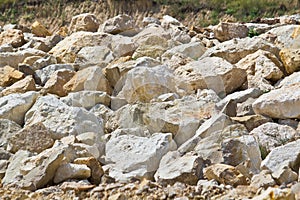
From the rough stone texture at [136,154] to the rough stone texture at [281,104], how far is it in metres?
0.95

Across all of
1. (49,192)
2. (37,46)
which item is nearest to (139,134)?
(49,192)

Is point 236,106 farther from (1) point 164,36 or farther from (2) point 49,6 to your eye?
(2) point 49,6

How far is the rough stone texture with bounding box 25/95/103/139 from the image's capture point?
17.2 feet

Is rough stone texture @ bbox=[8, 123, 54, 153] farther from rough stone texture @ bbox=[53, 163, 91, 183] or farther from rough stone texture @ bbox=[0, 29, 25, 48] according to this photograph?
rough stone texture @ bbox=[0, 29, 25, 48]

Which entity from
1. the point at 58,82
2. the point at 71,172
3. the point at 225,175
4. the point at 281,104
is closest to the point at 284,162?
the point at 225,175

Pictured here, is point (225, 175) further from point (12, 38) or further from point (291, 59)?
point (12, 38)

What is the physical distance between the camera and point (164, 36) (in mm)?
7809

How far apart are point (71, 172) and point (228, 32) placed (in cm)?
476

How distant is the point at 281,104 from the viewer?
520 centimetres

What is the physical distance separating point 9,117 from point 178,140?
69.4 inches

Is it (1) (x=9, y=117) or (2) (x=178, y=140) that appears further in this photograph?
(1) (x=9, y=117)

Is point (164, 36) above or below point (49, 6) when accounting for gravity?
above

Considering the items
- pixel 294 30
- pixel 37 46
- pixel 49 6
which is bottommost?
pixel 49 6

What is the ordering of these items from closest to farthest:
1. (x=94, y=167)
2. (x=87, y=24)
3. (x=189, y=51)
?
1. (x=94, y=167)
2. (x=189, y=51)
3. (x=87, y=24)
